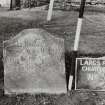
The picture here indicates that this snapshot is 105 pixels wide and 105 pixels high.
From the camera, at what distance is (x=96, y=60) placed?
5348 mm

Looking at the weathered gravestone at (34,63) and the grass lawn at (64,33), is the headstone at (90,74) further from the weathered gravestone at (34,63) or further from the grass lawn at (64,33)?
the weathered gravestone at (34,63)

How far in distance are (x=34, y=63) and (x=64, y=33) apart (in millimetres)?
2353

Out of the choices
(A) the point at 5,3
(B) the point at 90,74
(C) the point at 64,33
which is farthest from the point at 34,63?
(A) the point at 5,3

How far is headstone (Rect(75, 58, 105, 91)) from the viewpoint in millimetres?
5355

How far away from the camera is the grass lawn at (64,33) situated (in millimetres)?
5117

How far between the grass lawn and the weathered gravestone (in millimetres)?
211

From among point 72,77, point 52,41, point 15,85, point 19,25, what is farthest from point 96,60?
point 19,25

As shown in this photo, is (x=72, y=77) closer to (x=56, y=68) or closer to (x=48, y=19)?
(x=56, y=68)

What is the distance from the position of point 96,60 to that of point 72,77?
0.61 metres

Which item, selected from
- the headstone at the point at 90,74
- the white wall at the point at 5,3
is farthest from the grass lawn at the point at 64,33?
the white wall at the point at 5,3

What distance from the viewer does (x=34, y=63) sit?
5234 mm

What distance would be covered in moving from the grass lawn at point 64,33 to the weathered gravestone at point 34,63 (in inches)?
8.3

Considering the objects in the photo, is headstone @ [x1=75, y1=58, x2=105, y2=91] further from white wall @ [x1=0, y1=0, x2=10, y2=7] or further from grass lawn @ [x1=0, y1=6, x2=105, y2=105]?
white wall @ [x1=0, y1=0, x2=10, y2=7]

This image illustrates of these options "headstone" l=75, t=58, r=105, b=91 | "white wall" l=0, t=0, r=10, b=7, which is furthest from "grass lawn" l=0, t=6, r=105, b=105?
"white wall" l=0, t=0, r=10, b=7
